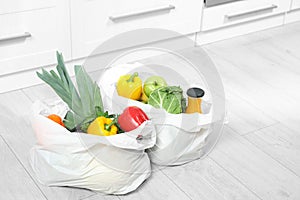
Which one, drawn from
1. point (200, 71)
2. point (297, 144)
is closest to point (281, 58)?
point (200, 71)

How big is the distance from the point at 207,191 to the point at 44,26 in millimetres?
1062

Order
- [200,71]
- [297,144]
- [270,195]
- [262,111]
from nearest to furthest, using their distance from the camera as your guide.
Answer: [270,195]
[297,144]
[262,111]
[200,71]

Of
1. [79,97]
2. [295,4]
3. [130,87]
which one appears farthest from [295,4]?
[79,97]

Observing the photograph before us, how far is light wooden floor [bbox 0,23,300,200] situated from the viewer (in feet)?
5.74

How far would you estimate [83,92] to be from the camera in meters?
1.78

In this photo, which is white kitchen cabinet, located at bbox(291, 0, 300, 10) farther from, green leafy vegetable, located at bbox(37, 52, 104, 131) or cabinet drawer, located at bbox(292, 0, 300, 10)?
green leafy vegetable, located at bbox(37, 52, 104, 131)

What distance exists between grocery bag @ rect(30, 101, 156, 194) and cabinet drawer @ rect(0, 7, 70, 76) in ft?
1.88

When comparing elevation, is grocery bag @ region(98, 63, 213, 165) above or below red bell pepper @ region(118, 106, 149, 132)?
below

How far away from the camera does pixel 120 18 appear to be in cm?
246

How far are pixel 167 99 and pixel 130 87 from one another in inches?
6.1

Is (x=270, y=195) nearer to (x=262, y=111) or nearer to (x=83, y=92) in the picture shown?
(x=262, y=111)

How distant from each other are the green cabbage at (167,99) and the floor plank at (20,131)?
0.39 metres

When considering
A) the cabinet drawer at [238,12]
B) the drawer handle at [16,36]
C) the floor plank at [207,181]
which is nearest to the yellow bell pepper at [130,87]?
the floor plank at [207,181]

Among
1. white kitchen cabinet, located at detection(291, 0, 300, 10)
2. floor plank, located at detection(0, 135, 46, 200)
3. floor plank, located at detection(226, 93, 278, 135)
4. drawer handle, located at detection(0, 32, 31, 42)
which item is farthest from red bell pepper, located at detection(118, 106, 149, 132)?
white kitchen cabinet, located at detection(291, 0, 300, 10)
